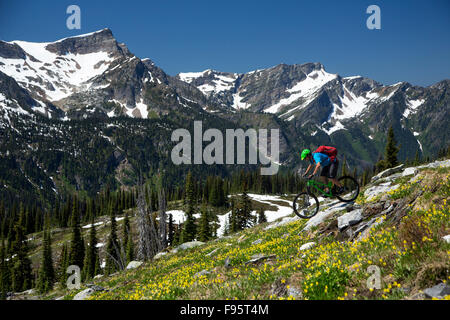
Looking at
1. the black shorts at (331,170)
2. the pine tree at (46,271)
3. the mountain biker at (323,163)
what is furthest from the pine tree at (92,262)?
the black shorts at (331,170)

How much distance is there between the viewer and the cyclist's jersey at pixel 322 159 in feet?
45.8

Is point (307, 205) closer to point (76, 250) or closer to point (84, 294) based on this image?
point (84, 294)

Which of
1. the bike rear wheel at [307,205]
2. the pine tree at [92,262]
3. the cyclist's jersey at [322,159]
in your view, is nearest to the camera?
the cyclist's jersey at [322,159]

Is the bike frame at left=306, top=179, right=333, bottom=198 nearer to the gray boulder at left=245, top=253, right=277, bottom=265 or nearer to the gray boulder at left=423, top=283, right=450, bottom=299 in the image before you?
the gray boulder at left=245, top=253, right=277, bottom=265

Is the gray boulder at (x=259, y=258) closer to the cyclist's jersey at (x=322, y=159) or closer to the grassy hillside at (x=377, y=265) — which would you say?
the grassy hillside at (x=377, y=265)

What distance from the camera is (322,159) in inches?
551

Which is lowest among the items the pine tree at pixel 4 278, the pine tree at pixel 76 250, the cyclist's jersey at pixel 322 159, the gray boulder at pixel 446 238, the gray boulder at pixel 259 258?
the pine tree at pixel 4 278

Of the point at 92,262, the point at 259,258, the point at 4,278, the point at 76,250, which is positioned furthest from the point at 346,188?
the point at 4,278

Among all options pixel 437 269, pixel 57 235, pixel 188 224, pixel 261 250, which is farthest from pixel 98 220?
pixel 437 269

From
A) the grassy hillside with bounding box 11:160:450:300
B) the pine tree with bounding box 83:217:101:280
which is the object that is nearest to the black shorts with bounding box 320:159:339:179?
→ the grassy hillside with bounding box 11:160:450:300

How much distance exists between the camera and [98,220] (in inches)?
5984

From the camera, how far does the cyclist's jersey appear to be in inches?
549

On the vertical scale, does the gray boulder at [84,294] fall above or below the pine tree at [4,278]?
above
